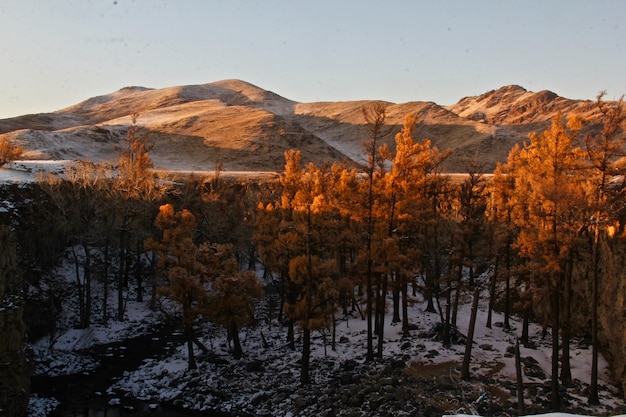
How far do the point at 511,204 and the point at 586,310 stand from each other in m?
7.04

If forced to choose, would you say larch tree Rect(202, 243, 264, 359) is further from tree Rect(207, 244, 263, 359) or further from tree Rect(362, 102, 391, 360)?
tree Rect(362, 102, 391, 360)

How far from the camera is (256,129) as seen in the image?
10181cm

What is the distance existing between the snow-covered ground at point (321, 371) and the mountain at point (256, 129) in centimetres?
2889

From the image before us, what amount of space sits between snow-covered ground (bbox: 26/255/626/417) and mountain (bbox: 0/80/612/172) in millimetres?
28888

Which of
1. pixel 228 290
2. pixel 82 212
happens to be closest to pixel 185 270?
pixel 228 290

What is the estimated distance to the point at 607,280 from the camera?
853 inches

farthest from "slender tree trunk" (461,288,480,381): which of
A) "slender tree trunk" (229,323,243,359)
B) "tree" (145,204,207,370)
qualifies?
"tree" (145,204,207,370)

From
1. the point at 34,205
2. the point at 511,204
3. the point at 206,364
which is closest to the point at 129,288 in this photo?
the point at 34,205

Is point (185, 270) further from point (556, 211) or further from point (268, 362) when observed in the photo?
point (556, 211)

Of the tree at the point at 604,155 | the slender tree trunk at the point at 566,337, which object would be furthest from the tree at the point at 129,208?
the tree at the point at 604,155

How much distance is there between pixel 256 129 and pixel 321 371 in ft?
274

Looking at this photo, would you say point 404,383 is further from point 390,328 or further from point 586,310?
point 586,310

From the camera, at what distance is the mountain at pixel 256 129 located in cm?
8575

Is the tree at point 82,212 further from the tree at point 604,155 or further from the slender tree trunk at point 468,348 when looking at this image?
the tree at point 604,155
